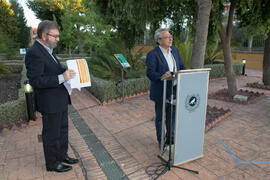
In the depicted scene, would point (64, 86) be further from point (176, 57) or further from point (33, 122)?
point (33, 122)

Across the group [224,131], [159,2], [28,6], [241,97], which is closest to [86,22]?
[28,6]

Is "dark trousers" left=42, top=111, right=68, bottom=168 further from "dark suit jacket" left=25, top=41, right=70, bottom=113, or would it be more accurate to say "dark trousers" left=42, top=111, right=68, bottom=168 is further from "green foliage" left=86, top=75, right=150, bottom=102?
"green foliage" left=86, top=75, right=150, bottom=102

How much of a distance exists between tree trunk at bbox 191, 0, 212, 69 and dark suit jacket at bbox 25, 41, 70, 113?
3038mm

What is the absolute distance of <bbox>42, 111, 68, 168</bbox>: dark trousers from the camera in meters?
2.49

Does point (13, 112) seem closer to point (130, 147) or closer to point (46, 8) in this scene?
point (130, 147)

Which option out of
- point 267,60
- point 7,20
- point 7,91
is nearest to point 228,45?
point 267,60

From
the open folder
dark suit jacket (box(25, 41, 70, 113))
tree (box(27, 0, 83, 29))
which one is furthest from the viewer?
tree (box(27, 0, 83, 29))

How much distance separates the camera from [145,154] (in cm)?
326

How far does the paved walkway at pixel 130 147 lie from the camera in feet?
9.05

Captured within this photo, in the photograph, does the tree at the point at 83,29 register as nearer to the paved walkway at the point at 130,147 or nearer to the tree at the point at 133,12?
the tree at the point at 133,12

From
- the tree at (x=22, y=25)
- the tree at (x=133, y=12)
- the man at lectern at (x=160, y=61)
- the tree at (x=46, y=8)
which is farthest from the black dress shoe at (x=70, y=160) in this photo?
the tree at (x=22, y=25)

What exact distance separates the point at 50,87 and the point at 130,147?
1798 millimetres

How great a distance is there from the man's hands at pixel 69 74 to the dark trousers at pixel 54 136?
0.54m

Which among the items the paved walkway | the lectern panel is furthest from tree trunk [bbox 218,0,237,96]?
the lectern panel
